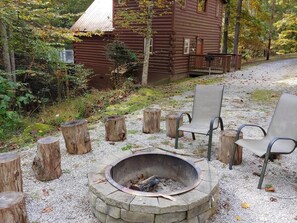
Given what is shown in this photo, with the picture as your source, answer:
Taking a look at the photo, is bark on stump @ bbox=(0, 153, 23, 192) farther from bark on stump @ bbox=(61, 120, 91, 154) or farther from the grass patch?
the grass patch

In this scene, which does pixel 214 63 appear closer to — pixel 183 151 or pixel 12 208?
pixel 183 151

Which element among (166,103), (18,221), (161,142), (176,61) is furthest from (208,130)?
(176,61)

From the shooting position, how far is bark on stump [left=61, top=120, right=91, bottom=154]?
4430mm

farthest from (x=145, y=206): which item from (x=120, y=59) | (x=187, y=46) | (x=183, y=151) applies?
(x=187, y=46)

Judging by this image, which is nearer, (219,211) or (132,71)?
(219,211)

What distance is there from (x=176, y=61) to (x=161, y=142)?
30.8ft

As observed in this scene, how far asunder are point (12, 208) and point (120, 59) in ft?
35.5

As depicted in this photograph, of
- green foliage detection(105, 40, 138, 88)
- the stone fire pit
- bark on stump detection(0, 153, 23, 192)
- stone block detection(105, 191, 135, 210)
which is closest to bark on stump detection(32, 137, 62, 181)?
bark on stump detection(0, 153, 23, 192)

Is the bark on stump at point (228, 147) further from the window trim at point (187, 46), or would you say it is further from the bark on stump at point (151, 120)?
the window trim at point (187, 46)

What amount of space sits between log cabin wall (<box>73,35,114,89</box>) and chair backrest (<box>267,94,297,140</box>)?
40.8 ft

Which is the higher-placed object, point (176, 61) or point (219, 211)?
point (176, 61)

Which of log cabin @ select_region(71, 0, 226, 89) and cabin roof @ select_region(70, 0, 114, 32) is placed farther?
cabin roof @ select_region(70, 0, 114, 32)

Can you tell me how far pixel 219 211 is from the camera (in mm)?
3002

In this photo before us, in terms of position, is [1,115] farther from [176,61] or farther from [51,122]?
[176,61]
